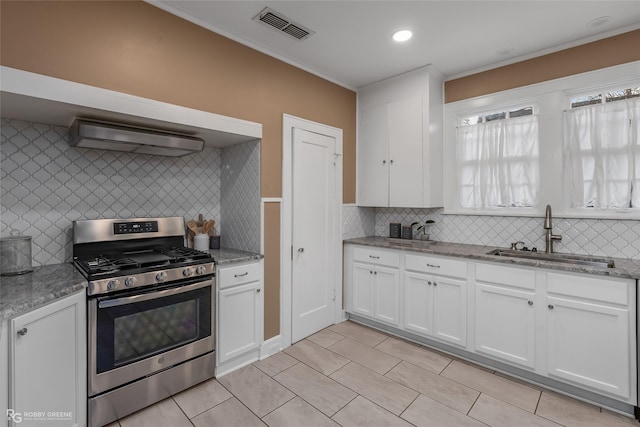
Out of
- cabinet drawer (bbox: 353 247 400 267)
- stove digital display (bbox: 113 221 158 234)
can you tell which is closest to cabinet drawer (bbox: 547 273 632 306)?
cabinet drawer (bbox: 353 247 400 267)

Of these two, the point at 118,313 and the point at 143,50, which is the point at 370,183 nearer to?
the point at 143,50

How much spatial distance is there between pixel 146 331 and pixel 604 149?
3.79 m

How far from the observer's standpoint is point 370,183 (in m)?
3.68

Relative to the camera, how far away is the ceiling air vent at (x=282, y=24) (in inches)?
89.7

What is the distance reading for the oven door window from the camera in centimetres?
188

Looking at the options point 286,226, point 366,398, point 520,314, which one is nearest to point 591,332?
point 520,314

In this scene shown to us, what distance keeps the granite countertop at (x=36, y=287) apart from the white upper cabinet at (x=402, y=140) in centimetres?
281

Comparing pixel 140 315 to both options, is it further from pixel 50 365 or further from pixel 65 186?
pixel 65 186

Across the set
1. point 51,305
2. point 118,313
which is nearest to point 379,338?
point 118,313

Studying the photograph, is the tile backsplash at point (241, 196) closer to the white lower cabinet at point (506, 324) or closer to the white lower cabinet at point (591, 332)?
the white lower cabinet at point (506, 324)

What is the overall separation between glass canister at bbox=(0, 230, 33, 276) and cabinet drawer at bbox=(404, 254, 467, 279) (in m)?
2.92

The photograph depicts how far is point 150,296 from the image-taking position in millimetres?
2039

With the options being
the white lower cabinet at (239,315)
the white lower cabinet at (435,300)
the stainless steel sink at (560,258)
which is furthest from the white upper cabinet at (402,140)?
the white lower cabinet at (239,315)

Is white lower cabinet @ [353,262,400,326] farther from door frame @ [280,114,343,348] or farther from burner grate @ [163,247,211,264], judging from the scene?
burner grate @ [163,247,211,264]
